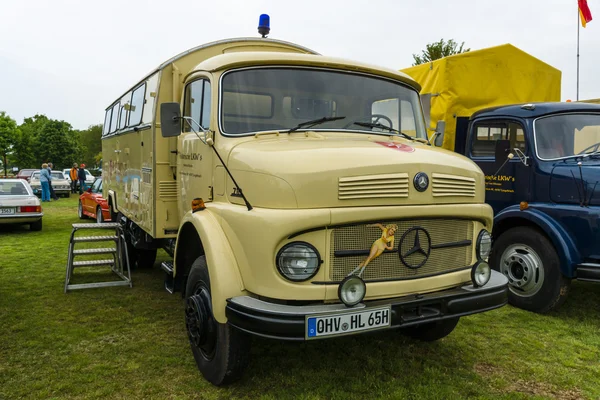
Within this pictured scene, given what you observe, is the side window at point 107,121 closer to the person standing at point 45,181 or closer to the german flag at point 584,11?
the german flag at point 584,11

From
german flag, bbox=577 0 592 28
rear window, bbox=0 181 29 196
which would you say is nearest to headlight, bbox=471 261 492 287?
rear window, bbox=0 181 29 196

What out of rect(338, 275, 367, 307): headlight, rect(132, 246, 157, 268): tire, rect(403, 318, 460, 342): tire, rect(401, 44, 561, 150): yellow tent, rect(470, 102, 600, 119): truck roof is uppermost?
rect(401, 44, 561, 150): yellow tent

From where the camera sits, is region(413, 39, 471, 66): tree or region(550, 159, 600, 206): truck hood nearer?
region(550, 159, 600, 206): truck hood

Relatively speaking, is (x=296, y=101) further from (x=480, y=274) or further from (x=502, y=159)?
(x=502, y=159)

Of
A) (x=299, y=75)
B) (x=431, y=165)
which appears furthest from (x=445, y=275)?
(x=299, y=75)

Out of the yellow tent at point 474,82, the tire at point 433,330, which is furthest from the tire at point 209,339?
the yellow tent at point 474,82

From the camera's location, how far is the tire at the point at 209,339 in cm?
345

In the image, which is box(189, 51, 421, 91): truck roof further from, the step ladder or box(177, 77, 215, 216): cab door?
the step ladder

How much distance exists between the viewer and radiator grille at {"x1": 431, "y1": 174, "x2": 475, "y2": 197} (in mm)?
3418

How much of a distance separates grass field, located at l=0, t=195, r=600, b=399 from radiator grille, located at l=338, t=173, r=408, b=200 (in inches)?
57.4

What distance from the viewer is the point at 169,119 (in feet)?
13.5

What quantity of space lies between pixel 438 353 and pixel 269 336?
2.06 metres

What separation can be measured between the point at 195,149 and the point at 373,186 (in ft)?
6.31

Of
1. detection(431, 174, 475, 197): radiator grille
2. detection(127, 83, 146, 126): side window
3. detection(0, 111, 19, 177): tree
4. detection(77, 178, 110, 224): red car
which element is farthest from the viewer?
detection(0, 111, 19, 177): tree
